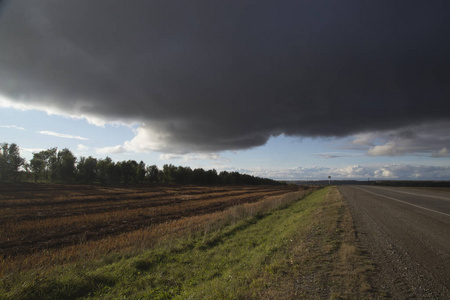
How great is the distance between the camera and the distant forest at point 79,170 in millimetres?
81688

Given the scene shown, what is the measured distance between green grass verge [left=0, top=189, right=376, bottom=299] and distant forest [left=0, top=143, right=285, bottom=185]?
10208 cm

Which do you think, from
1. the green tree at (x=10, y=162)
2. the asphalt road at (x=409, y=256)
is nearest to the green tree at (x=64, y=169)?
the green tree at (x=10, y=162)

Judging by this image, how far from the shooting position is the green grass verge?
481cm

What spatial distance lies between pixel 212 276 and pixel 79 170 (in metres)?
111

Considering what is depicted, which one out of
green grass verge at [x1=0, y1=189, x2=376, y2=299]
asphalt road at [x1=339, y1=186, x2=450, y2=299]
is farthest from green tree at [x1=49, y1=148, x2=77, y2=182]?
asphalt road at [x1=339, y1=186, x2=450, y2=299]

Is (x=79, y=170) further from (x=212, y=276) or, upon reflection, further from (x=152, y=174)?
(x=212, y=276)

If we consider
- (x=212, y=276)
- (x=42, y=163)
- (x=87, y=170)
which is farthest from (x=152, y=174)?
(x=212, y=276)

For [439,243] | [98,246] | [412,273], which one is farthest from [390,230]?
[98,246]

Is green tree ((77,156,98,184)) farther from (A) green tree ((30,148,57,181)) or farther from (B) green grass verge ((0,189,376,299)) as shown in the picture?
(B) green grass verge ((0,189,376,299))

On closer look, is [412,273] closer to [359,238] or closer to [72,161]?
[359,238]

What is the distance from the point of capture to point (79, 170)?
310 ft

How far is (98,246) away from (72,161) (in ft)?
330

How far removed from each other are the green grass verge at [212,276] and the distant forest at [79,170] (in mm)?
102080

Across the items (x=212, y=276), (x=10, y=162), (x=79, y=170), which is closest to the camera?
(x=212, y=276)
